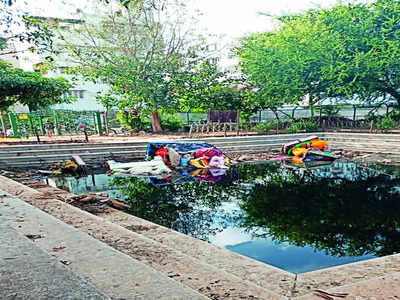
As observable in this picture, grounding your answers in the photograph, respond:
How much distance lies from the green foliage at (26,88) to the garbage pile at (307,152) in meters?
10.1

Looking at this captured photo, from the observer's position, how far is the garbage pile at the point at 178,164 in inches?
328

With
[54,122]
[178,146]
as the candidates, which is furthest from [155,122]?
[178,146]

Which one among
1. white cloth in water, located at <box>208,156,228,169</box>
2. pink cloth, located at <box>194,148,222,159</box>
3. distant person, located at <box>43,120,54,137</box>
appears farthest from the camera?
distant person, located at <box>43,120,54,137</box>

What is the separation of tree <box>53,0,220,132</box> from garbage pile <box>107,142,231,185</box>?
7.09 meters

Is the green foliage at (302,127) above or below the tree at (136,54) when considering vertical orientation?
below

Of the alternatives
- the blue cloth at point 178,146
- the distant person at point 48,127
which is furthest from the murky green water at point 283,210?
the distant person at point 48,127

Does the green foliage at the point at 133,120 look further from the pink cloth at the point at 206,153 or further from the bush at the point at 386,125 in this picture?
the bush at the point at 386,125

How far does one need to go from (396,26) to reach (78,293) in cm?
1802

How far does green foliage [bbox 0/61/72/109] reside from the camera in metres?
10.6

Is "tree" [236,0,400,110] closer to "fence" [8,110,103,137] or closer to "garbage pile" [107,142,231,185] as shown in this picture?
"garbage pile" [107,142,231,185]

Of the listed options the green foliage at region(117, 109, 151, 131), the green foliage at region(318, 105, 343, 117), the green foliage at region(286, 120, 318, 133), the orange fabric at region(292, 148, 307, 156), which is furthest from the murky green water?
the green foliage at region(117, 109, 151, 131)

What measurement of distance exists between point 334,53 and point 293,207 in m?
12.8

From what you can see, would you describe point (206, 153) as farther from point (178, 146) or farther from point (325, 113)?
point (325, 113)

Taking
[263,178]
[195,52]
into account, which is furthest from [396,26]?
[263,178]
